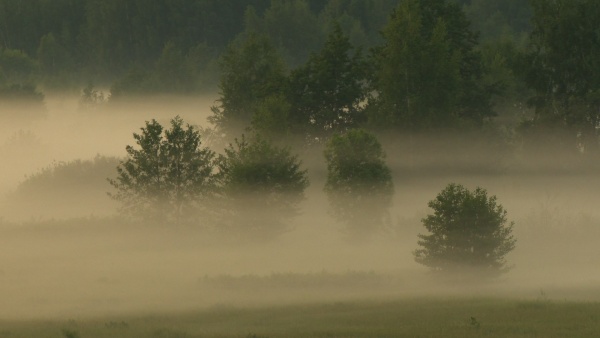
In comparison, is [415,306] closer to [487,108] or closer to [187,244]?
[187,244]

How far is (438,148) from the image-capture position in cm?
Answer: 8669

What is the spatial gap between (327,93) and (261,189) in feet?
70.4

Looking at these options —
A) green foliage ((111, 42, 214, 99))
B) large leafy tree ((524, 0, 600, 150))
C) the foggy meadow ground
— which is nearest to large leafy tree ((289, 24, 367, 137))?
the foggy meadow ground

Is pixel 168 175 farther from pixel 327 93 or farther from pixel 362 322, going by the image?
pixel 362 322

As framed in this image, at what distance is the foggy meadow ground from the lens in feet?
173

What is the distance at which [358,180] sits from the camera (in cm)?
6925

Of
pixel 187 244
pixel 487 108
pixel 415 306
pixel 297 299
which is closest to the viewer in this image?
pixel 415 306

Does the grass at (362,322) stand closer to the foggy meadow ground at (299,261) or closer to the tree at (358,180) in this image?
the foggy meadow ground at (299,261)

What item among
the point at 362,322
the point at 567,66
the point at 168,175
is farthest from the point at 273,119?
the point at 362,322

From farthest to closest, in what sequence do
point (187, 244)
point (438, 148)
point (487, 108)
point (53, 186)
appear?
1. point (53, 186)
2. point (487, 108)
3. point (438, 148)
4. point (187, 244)

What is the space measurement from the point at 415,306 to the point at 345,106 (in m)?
38.6

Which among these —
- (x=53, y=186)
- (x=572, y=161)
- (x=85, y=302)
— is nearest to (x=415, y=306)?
(x=85, y=302)

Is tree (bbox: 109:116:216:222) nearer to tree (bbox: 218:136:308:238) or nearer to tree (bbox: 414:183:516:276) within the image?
tree (bbox: 218:136:308:238)

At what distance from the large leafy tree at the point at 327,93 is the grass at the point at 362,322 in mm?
34614
